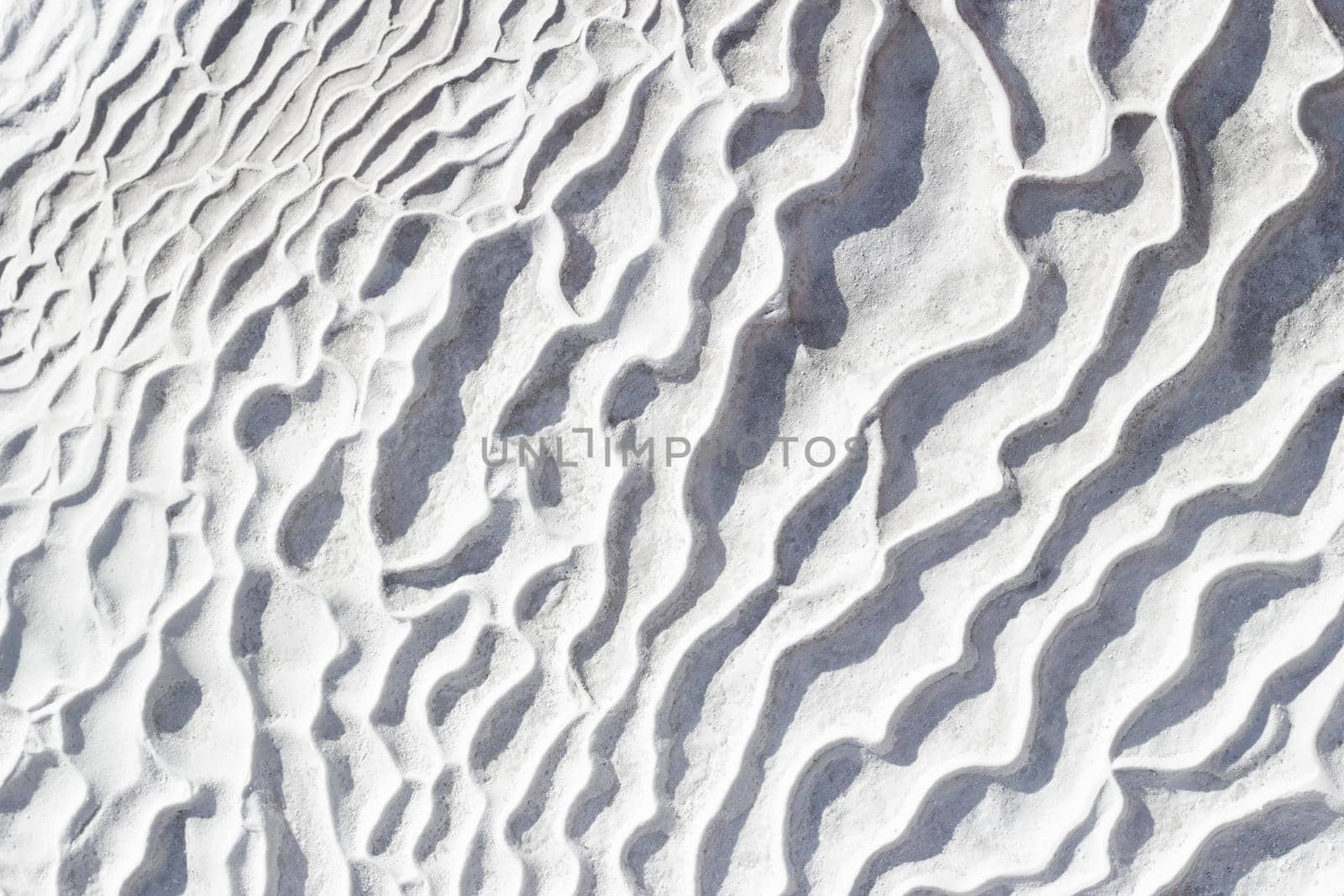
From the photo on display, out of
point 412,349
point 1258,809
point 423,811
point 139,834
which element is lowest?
point 1258,809

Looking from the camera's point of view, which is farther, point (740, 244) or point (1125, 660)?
point (740, 244)

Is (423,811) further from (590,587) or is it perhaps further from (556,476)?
(556,476)

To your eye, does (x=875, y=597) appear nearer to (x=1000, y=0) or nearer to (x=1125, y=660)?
(x=1125, y=660)

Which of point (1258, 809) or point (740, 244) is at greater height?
point (740, 244)

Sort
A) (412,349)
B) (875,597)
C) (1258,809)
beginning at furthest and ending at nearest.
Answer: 1. (412,349)
2. (875,597)
3. (1258,809)

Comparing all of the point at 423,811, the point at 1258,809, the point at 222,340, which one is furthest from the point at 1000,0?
the point at 423,811

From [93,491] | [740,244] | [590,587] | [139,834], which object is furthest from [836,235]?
[139,834]

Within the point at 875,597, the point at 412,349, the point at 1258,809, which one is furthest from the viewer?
the point at 412,349
